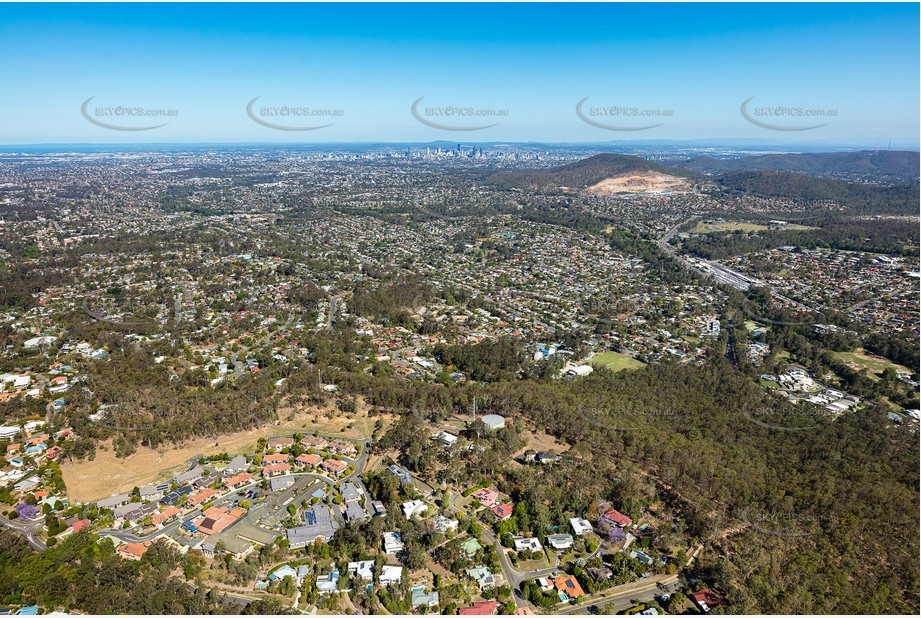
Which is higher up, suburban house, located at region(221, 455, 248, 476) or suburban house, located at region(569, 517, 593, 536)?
suburban house, located at region(221, 455, 248, 476)

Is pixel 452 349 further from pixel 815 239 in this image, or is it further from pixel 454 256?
pixel 815 239

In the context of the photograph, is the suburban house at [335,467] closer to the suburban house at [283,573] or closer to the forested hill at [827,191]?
the suburban house at [283,573]

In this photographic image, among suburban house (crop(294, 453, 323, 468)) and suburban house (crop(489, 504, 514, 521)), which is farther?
suburban house (crop(294, 453, 323, 468))

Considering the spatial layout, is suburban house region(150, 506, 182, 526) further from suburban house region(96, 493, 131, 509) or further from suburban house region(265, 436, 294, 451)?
suburban house region(265, 436, 294, 451)

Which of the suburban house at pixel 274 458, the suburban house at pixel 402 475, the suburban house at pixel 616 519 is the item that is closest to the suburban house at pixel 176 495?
the suburban house at pixel 274 458

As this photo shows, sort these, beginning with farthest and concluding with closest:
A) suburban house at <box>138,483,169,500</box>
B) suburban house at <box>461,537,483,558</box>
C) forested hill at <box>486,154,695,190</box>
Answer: forested hill at <box>486,154,695,190</box> < suburban house at <box>138,483,169,500</box> < suburban house at <box>461,537,483,558</box>

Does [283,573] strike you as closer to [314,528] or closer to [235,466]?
[314,528]

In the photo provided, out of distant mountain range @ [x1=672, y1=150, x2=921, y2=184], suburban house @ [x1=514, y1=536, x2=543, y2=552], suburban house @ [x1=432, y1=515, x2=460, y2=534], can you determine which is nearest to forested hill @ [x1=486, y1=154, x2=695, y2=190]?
distant mountain range @ [x1=672, y1=150, x2=921, y2=184]

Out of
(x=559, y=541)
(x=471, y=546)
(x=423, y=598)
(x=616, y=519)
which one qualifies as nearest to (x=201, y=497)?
(x=423, y=598)
